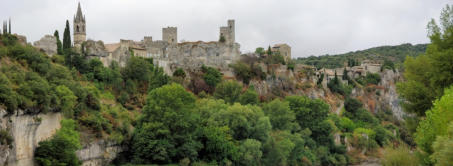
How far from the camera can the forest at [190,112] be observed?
33.9 meters

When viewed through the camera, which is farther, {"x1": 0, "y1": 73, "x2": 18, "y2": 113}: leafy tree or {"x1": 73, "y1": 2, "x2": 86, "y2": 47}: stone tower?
{"x1": 73, "y1": 2, "x2": 86, "y2": 47}: stone tower

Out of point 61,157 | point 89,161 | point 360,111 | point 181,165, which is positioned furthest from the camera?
point 360,111

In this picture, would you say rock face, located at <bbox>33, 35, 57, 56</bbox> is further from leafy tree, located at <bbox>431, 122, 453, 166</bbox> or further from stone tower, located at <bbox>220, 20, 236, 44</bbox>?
leafy tree, located at <bbox>431, 122, 453, 166</bbox>

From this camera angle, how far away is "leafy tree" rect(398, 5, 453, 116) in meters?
32.8

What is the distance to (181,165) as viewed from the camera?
154 feet

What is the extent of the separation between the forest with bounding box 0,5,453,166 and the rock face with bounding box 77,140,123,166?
0.65 m

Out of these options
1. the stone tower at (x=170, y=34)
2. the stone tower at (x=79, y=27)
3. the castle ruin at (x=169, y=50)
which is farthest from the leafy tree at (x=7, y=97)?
the stone tower at (x=170, y=34)

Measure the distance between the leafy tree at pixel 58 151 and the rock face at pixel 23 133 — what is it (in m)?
0.66

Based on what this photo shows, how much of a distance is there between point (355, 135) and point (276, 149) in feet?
112

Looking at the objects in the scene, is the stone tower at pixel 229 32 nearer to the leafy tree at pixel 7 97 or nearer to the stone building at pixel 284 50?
the stone building at pixel 284 50

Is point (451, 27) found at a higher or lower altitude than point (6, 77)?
higher

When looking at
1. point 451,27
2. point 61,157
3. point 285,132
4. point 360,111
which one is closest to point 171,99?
point 61,157

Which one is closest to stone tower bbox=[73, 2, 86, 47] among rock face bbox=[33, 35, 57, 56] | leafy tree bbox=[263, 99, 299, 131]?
rock face bbox=[33, 35, 57, 56]

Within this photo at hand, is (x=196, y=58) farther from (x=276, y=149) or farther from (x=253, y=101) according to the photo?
(x=276, y=149)
